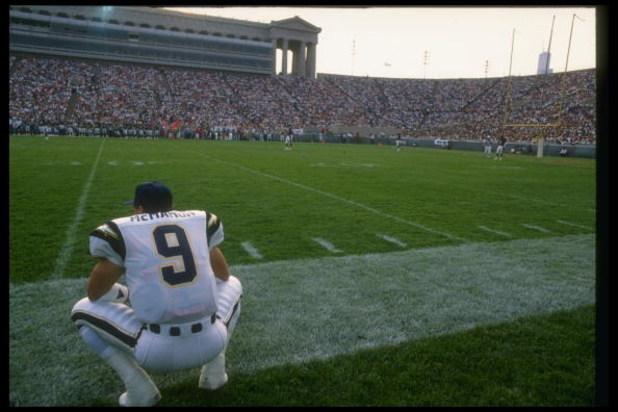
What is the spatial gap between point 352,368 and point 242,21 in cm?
5886

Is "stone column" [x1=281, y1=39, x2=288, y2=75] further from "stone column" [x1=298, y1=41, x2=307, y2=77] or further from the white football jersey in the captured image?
the white football jersey

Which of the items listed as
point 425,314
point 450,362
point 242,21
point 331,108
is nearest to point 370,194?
point 425,314

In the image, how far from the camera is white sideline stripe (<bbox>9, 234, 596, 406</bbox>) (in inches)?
126

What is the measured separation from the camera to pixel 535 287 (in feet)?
16.5

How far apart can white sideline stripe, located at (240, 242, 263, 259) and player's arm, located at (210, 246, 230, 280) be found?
2.85 meters

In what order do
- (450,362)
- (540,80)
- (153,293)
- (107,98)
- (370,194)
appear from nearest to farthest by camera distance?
(153,293) → (450,362) → (370,194) → (107,98) → (540,80)

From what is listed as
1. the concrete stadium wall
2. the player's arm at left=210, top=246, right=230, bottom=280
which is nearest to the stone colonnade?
the concrete stadium wall

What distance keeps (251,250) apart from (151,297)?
3703 millimetres

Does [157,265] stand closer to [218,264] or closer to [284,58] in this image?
[218,264]

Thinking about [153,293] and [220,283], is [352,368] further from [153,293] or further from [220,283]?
[153,293]

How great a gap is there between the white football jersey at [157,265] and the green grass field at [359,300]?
27.0 inches

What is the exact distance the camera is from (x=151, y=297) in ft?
8.08

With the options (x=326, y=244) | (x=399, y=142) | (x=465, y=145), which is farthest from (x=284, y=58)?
(x=326, y=244)

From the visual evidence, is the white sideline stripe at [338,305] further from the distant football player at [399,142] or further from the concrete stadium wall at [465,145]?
the distant football player at [399,142]
